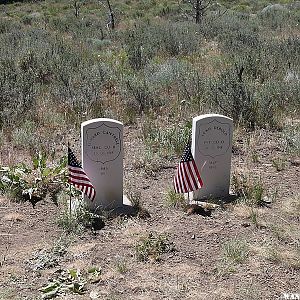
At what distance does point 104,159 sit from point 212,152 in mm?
1252

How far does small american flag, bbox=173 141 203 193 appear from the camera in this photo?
19.5 feet

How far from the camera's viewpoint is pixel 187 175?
19.7 ft

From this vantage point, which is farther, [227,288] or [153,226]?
[153,226]

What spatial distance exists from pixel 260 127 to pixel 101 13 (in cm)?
2255

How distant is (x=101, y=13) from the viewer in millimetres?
29953

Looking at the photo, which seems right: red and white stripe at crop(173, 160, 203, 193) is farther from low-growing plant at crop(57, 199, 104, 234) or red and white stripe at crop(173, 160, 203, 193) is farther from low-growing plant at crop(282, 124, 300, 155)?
low-growing plant at crop(282, 124, 300, 155)

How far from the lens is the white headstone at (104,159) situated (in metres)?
5.76

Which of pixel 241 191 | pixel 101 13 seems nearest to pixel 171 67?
pixel 241 191

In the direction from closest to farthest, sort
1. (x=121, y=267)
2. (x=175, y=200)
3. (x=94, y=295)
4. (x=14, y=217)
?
(x=94, y=295)
(x=121, y=267)
(x=14, y=217)
(x=175, y=200)

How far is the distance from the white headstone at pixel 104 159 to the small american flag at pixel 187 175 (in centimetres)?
65

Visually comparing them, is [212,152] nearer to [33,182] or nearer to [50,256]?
[33,182]

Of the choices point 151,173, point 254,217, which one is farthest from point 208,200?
point 151,173

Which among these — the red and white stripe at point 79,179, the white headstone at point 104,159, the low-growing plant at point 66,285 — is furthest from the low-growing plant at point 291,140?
the low-growing plant at point 66,285

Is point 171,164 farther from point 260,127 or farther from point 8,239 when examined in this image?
point 8,239
